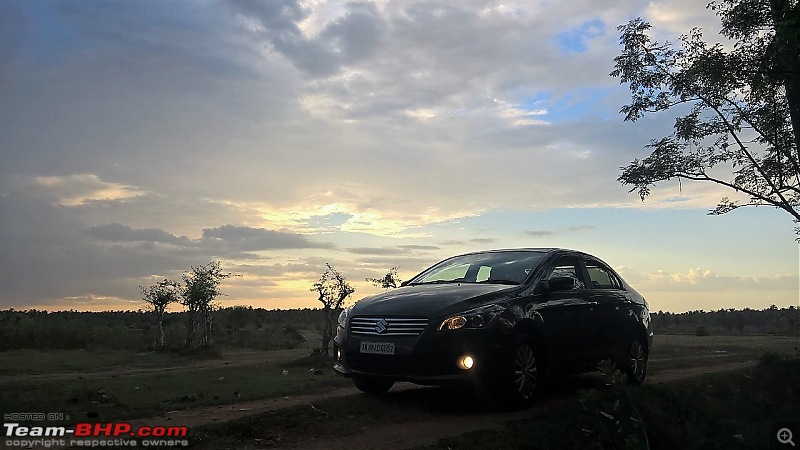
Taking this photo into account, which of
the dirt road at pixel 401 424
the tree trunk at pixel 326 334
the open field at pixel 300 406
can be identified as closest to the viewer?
the dirt road at pixel 401 424

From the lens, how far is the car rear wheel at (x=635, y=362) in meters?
9.19

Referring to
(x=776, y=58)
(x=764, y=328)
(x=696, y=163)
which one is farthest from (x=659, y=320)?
(x=776, y=58)

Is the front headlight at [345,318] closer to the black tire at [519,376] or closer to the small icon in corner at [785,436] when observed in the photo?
the black tire at [519,376]

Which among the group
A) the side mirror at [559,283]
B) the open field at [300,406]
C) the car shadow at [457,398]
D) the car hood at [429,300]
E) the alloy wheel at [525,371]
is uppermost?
the side mirror at [559,283]

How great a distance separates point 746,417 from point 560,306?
3.56 meters

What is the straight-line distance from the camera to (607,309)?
8859 millimetres

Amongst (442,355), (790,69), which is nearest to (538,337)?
(442,355)

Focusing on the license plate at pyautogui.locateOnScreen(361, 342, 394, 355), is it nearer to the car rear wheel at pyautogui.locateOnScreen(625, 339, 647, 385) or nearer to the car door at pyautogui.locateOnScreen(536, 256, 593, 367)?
the car door at pyautogui.locateOnScreen(536, 256, 593, 367)

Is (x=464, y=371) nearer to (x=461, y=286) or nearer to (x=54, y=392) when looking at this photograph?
(x=461, y=286)

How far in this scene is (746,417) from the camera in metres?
9.10

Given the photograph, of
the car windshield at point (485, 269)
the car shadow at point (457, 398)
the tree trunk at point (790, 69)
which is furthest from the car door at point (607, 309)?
the tree trunk at point (790, 69)

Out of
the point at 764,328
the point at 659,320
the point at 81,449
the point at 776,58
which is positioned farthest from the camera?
the point at 659,320

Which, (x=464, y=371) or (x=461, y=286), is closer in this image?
(x=464, y=371)

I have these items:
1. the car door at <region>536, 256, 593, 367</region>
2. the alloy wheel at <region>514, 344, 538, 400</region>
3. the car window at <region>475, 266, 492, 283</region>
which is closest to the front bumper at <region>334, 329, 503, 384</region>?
the alloy wheel at <region>514, 344, 538, 400</region>
